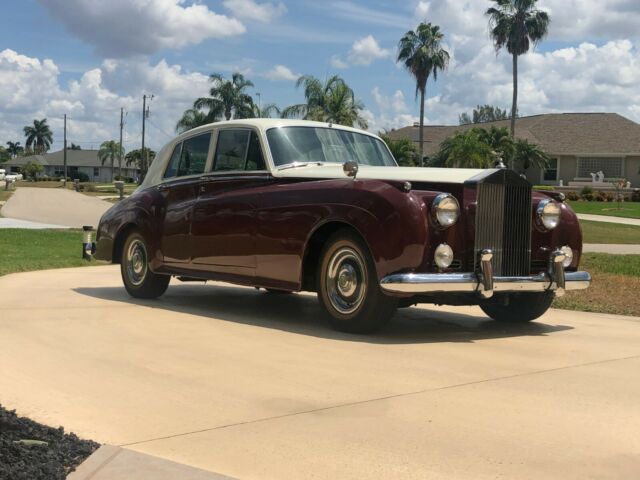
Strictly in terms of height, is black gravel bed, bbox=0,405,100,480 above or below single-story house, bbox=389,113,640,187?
below

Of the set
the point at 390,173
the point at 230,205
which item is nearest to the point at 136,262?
the point at 230,205

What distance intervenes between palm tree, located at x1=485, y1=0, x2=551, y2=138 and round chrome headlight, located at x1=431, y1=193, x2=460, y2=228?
4839cm

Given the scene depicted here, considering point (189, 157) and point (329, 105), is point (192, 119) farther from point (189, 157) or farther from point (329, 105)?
point (189, 157)

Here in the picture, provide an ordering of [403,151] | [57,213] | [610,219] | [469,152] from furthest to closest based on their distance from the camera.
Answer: [403,151]
[469,152]
[57,213]
[610,219]

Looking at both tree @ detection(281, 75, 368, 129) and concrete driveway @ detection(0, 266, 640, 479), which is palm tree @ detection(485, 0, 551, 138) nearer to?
tree @ detection(281, 75, 368, 129)

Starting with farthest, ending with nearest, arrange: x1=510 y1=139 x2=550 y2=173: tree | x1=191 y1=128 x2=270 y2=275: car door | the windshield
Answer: x1=510 y1=139 x2=550 y2=173: tree, the windshield, x1=191 y1=128 x2=270 y2=275: car door

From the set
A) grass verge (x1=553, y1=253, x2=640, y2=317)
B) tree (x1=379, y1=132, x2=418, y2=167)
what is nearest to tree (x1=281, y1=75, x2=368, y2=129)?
tree (x1=379, y1=132, x2=418, y2=167)

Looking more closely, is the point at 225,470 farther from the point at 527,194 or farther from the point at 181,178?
the point at 181,178

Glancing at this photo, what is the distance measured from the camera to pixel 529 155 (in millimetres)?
49844

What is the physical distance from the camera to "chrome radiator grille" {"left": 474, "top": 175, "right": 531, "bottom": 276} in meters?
6.40

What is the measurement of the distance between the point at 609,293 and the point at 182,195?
5.22 metres

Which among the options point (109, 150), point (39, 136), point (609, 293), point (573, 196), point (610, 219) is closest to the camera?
point (609, 293)

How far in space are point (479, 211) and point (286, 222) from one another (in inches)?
65.6

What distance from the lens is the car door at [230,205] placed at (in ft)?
24.0
